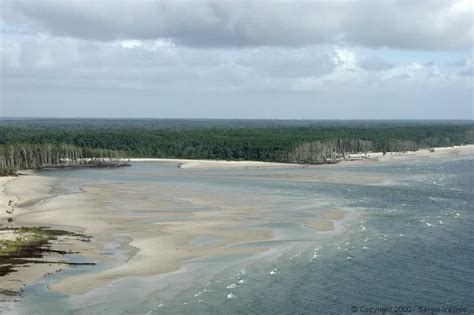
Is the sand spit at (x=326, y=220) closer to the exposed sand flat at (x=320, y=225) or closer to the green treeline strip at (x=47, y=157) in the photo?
the exposed sand flat at (x=320, y=225)

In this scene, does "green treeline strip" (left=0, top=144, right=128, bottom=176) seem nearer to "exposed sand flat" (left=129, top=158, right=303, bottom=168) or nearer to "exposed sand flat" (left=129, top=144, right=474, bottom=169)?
"exposed sand flat" (left=129, top=144, right=474, bottom=169)

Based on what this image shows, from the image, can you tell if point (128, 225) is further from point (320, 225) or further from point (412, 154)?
point (412, 154)

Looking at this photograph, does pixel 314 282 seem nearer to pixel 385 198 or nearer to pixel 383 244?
pixel 383 244

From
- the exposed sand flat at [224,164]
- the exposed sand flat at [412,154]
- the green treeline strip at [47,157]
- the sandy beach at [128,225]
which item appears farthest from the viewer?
the exposed sand flat at [412,154]

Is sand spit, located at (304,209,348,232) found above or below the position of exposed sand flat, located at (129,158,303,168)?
above

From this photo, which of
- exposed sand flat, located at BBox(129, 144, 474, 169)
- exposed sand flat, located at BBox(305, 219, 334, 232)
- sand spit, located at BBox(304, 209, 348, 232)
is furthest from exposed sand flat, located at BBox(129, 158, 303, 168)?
exposed sand flat, located at BBox(305, 219, 334, 232)

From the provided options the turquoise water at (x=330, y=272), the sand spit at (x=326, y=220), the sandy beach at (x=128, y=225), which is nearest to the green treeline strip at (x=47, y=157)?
the sandy beach at (x=128, y=225)

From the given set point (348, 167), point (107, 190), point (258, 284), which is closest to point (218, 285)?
point (258, 284)
